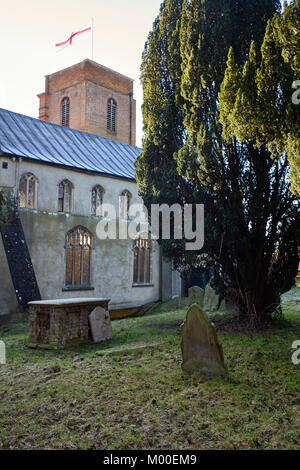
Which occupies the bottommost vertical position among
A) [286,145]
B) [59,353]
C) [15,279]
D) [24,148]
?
[59,353]

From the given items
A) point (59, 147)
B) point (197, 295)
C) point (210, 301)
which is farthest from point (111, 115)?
point (210, 301)

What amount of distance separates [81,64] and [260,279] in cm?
2299

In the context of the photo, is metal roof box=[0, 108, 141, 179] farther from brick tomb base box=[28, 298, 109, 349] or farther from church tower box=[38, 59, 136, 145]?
brick tomb base box=[28, 298, 109, 349]

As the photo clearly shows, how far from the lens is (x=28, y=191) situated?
14875 mm

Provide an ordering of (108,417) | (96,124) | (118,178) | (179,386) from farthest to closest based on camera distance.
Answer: (96,124) → (118,178) → (179,386) → (108,417)

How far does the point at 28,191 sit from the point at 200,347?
10.8 meters

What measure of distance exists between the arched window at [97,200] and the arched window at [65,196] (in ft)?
3.83

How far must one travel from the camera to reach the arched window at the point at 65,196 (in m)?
16.0

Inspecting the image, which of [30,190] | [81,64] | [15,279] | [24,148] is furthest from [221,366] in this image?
[81,64]

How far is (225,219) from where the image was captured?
8.99m

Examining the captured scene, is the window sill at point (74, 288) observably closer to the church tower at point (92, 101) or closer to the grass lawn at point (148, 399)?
the grass lawn at point (148, 399)

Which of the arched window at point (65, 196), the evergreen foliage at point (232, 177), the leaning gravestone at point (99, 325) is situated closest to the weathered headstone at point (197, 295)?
the evergreen foliage at point (232, 177)

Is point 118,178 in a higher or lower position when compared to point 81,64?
lower
